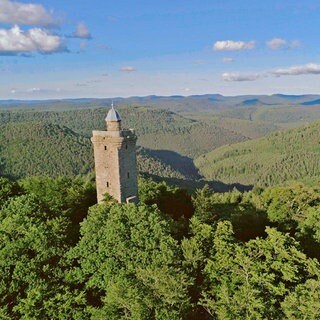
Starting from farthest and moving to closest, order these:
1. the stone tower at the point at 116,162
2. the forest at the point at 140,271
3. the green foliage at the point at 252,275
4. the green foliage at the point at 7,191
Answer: the green foliage at the point at 7,191 < the stone tower at the point at 116,162 < the green foliage at the point at 252,275 < the forest at the point at 140,271

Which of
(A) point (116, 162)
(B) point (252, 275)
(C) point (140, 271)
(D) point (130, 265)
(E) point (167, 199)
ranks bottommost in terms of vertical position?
(E) point (167, 199)

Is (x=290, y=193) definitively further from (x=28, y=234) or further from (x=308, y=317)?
(x=28, y=234)

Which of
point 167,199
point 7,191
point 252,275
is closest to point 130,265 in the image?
point 252,275

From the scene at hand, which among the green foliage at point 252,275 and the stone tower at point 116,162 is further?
the stone tower at point 116,162

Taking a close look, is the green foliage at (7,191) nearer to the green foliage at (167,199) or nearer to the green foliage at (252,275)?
the green foliage at (167,199)

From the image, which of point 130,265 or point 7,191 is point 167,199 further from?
point 130,265

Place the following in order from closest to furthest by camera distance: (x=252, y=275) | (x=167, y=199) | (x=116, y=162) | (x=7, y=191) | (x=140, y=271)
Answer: (x=140, y=271), (x=252, y=275), (x=116, y=162), (x=7, y=191), (x=167, y=199)

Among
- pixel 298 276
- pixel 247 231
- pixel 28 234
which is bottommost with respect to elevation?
pixel 247 231

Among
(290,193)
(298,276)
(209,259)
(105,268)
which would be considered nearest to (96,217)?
(105,268)

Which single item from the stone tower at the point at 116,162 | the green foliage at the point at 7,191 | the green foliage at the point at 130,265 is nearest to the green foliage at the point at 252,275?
the green foliage at the point at 130,265
